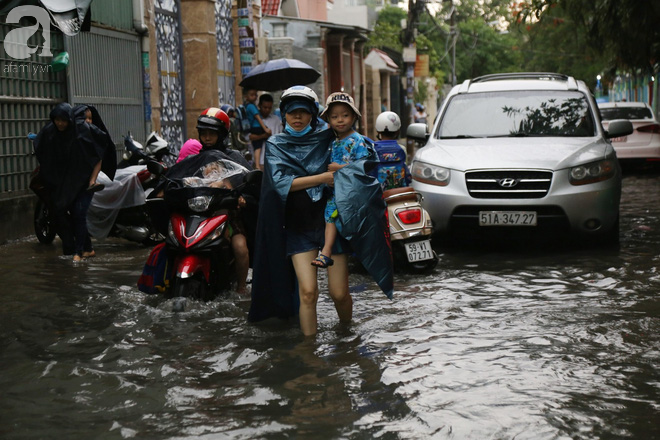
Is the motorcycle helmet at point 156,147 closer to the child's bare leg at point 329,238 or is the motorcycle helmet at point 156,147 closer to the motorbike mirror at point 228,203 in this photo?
the motorbike mirror at point 228,203

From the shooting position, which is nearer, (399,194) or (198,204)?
(198,204)

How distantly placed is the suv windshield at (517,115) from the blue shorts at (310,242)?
4989 mm

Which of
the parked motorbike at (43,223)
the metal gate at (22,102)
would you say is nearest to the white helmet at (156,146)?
the parked motorbike at (43,223)

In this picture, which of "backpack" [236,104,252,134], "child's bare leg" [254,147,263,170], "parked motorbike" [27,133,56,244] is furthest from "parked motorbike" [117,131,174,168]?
"child's bare leg" [254,147,263,170]

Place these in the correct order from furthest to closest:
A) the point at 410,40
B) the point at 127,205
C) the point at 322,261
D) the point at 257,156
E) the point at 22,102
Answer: the point at 410,40, the point at 257,156, the point at 22,102, the point at 127,205, the point at 322,261

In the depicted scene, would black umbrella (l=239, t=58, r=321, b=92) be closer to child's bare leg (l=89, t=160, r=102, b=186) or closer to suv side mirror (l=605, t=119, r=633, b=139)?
child's bare leg (l=89, t=160, r=102, b=186)

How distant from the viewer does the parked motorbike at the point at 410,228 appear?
8625 mm

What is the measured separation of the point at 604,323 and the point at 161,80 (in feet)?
39.5

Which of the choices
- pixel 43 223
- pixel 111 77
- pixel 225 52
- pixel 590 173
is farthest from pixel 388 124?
pixel 225 52

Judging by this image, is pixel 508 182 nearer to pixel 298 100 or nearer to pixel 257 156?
pixel 298 100

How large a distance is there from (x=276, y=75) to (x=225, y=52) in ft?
15.8

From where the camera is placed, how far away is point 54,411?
4.70 m

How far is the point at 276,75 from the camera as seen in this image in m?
16.2

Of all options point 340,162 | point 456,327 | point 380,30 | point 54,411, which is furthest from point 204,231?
point 380,30
